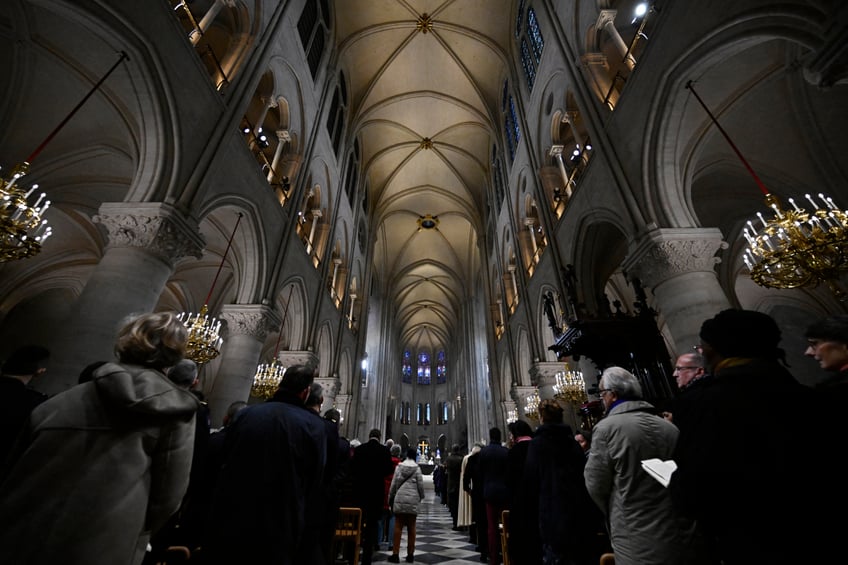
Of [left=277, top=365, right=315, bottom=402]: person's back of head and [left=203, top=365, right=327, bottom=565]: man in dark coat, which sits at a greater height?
[left=277, top=365, right=315, bottom=402]: person's back of head

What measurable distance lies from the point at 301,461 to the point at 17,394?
58.1 inches

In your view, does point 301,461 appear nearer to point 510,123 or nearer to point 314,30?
point 314,30

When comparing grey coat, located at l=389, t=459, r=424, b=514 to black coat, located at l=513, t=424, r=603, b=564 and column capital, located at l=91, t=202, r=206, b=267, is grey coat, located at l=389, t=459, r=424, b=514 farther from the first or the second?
column capital, located at l=91, t=202, r=206, b=267

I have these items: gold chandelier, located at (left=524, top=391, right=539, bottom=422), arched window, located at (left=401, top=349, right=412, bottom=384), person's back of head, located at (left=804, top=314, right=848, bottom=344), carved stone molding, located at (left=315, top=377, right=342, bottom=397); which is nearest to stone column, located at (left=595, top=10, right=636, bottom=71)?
person's back of head, located at (left=804, top=314, right=848, bottom=344)

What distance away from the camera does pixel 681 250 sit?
208 inches

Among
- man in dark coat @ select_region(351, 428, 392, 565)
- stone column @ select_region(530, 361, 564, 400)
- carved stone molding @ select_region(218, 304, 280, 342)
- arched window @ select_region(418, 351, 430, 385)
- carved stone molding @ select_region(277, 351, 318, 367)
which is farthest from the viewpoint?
arched window @ select_region(418, 351, 430, 385)

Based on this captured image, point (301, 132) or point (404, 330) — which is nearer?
point (301, 132)

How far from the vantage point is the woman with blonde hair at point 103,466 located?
1066 mm

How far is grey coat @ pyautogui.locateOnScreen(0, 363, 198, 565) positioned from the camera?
106cm

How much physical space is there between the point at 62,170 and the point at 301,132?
5399 mm

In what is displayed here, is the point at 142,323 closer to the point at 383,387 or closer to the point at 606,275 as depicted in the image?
the point at 606,275

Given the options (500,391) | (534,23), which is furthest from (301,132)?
(500,391)

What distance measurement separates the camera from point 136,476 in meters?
1.23

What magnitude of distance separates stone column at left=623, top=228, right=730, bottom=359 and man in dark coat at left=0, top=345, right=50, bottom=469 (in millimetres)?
6146
